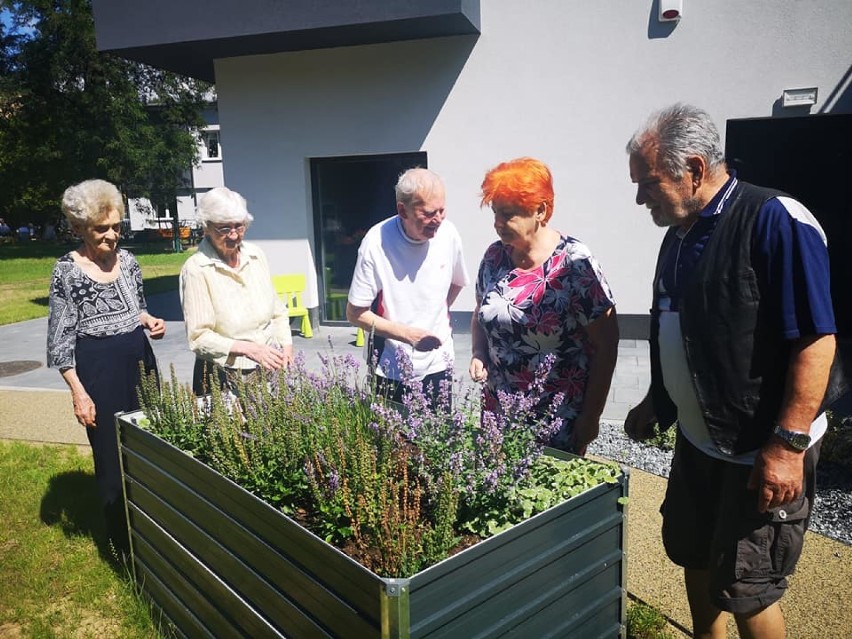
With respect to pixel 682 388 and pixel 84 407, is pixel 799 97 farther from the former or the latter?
pixel 84 407

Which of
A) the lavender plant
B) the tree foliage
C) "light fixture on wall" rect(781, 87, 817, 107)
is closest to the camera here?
the lavender plant

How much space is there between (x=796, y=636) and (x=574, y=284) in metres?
1.76

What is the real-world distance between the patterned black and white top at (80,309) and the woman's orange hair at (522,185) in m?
2.10

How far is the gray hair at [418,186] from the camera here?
3199 mm

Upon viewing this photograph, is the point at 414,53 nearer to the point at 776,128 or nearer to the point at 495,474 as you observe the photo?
the point at 776,128

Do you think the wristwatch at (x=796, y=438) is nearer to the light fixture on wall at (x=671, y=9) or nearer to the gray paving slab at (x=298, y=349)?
the gray paving slab at (x=298, y=349)

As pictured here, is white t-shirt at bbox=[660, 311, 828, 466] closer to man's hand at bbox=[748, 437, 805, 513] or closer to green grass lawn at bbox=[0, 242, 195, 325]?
man's hand at bbox=[748, 437, 805, 513]

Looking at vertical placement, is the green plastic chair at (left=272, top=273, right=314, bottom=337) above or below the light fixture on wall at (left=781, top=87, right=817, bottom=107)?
below

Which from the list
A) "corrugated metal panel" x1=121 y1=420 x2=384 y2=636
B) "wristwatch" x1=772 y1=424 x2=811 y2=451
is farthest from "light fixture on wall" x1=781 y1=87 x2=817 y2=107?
"corrugated metal panel" x1=121 y1=420 x2=384 y2=636

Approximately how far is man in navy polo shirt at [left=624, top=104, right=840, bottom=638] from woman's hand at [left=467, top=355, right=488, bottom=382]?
0.91 metres

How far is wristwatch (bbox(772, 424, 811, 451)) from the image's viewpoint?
6.22ft

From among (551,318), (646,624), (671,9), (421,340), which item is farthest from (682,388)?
(671,9)

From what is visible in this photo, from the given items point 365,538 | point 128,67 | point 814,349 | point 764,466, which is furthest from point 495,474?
point 128,67

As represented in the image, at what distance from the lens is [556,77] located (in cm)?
820
